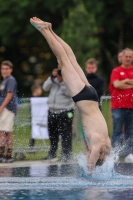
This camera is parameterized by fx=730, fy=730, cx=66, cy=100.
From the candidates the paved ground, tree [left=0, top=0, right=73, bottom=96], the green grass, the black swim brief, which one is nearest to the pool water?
the paved ground

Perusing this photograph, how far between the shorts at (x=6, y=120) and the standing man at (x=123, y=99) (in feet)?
6.40

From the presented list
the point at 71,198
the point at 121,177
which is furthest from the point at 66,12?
the point at 71,198

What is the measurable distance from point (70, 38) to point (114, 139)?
14415 mm

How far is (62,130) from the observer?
45.6 ft

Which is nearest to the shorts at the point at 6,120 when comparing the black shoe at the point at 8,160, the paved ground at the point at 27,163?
the black shoe at the point at 8,160

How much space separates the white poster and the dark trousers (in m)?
1.46

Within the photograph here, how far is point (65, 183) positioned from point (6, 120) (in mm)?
4116

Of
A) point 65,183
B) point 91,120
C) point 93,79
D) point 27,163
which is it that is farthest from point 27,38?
point 65,183

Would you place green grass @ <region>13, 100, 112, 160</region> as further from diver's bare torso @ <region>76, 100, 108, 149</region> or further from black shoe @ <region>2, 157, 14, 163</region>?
diver's bare torso @ <region>76, 100, 108, 149</region>

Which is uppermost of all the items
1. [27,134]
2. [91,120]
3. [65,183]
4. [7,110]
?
[7,110]

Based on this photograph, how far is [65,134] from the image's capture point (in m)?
13.8

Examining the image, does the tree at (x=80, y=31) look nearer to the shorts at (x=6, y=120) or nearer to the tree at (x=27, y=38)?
the tree at (x=27, y=38)

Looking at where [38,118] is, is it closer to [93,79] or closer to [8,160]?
[93,79]

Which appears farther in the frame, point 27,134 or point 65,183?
point 27,134
